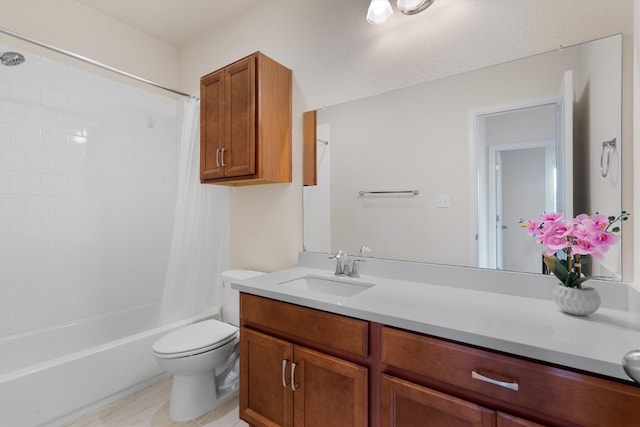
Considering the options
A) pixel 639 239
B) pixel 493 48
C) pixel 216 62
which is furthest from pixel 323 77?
pixel 639 239

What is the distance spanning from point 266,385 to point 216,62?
7.84ft

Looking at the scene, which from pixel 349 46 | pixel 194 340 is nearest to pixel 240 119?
pixel 349 46

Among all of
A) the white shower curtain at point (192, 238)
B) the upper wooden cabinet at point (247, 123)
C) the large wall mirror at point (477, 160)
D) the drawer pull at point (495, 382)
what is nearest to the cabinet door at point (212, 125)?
the upper wooden cabinet at point (247, 123)

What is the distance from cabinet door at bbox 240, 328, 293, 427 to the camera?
1.31 metres

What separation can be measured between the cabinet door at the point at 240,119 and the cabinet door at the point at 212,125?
5 centimetres

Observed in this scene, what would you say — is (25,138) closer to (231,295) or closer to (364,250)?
(231,295)

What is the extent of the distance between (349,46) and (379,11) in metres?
0.26

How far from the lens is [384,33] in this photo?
163cm

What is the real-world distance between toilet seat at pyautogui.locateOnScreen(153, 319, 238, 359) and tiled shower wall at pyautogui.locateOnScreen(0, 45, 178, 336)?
1035 mm

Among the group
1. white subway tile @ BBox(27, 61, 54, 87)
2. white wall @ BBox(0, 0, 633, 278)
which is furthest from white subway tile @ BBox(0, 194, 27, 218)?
white wall @ BBox(0, 0, 633, 278)

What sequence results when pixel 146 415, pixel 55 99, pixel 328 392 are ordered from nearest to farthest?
pixel 328 392 → pixel 146 415 → pixel 55 99

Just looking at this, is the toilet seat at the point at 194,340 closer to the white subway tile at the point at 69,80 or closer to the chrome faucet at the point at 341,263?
the chrome faucet at the point at 341,263

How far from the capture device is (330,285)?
162 cm

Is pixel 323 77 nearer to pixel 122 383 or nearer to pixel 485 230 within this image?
pixel 485 230
